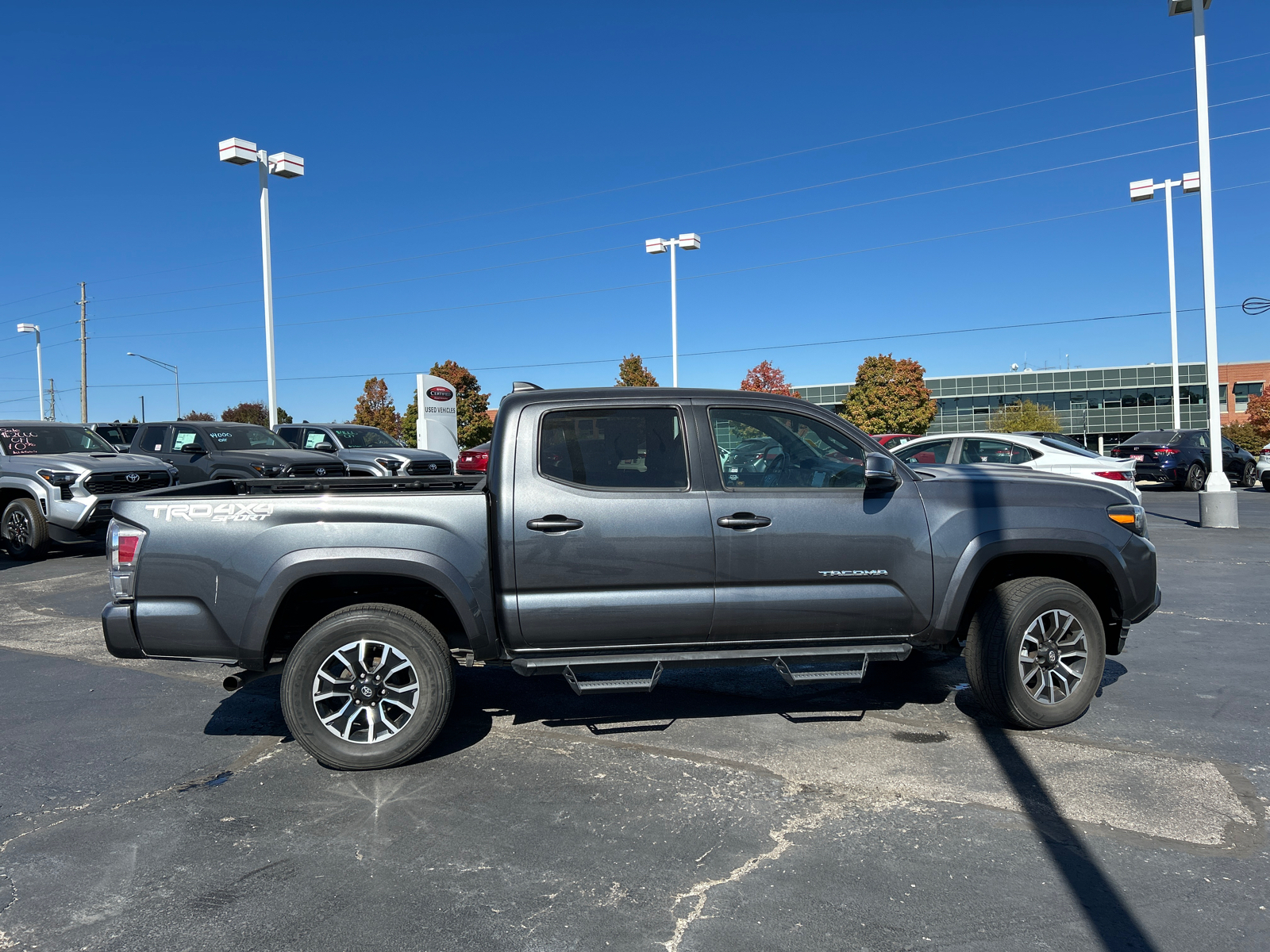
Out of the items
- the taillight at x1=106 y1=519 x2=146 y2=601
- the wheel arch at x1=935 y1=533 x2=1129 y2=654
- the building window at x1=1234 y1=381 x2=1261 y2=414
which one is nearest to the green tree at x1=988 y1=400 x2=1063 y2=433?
the building window at x1=1234 y1=381 x2=1261 y2=414

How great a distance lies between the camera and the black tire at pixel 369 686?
435 cm

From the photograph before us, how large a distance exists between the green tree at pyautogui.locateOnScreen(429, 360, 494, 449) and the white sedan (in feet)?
155

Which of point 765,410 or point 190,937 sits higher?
point 765,410

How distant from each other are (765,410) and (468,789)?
8.28ft

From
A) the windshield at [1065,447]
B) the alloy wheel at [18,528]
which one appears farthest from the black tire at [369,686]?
the windshield at [1065,447]

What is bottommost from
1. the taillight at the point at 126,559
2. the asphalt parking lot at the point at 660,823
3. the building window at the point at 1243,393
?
the asphalt parking lot at the point at 660,823

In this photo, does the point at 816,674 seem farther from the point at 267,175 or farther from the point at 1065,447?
the point at 267,175

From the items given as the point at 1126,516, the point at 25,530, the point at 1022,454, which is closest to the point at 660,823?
the point at 1126,516

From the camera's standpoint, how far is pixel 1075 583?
5164mm

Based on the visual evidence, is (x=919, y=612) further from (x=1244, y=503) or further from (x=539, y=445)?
(x=1244, y=503)

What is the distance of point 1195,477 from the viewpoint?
2258 cm

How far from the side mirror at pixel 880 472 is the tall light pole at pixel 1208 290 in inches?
471

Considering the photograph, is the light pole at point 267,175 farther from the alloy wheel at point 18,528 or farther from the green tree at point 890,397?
the green tree at point 890,397

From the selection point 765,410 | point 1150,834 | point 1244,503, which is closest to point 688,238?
point 1244,503
